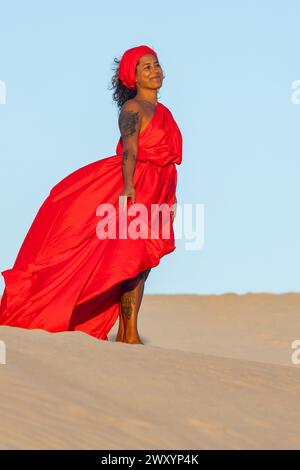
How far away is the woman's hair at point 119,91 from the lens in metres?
13.2

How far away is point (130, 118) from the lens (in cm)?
1266

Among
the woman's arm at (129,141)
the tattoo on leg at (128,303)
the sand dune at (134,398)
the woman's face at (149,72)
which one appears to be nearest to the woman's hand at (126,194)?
the woman's arm at (129,141)

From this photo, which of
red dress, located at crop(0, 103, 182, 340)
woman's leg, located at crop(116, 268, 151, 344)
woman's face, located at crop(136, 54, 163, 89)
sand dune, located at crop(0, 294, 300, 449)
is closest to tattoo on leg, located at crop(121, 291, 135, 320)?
woman's leg, located at crop(116, 268, 151, 344)

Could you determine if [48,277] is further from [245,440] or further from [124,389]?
[245,440]

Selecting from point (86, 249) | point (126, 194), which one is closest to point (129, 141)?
point (126, 194)

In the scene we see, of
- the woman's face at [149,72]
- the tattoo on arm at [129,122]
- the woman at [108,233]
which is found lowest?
the woman at [108,233]

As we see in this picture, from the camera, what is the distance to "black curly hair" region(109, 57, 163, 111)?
43.3 feet

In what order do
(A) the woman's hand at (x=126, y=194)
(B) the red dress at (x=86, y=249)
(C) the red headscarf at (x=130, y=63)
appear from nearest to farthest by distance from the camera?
1. (B) the red dress at (x=86, y=249)
2. (A) the woman's hand at (x=126, y=194)
3. (C) the red headscarf at (x=130, y=63)

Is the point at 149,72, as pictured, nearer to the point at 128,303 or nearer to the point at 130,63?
the point at 130,63

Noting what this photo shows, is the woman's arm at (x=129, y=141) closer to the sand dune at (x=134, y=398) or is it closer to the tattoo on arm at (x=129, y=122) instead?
the tattoo on arm at (x=129, y=122)

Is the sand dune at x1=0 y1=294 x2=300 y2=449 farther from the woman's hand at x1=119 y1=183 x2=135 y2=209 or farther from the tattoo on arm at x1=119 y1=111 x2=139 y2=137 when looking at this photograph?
the tattoo on arm at x1=119 y1=111 x2=139 y2=137

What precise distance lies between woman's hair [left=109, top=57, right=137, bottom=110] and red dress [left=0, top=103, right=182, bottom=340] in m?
0.36

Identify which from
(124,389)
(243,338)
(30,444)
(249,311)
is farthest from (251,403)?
(249,311)

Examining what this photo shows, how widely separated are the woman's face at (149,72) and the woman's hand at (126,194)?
0.96 meters
